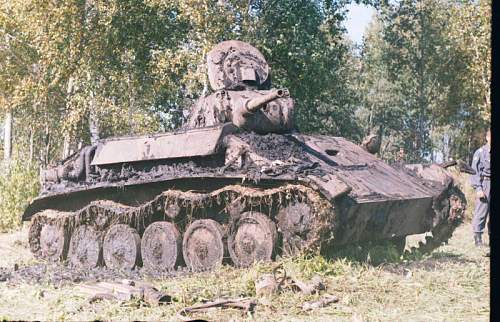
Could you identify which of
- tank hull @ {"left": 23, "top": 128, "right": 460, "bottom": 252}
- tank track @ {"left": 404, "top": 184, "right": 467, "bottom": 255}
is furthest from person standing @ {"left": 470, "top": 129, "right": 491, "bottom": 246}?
tank hull @ {"left": 23, "top": 128, "right": 460, "bottom": 252}

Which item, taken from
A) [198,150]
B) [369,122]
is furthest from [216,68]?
[369,122]

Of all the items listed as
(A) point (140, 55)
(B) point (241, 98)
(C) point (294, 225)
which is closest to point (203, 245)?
(C) point (294, 225)

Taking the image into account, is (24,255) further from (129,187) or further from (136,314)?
(136,314)

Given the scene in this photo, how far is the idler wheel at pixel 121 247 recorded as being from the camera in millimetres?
11938

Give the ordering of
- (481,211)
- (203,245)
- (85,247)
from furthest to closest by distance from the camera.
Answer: (481,211), (85,247), (203,245)

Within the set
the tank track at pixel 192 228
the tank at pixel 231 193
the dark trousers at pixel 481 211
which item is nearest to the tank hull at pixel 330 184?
the tank at pixel 231 193

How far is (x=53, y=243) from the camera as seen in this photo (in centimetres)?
1348

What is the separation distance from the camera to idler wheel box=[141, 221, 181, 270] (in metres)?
11.4

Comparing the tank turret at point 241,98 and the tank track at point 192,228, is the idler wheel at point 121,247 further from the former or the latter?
the tank turret at point 241,98

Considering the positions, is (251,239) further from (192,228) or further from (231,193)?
(192,228)

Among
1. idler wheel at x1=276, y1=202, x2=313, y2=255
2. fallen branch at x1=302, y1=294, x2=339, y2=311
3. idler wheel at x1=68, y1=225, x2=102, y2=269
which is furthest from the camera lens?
idler wheel at x1=68, y1=225, x2=102, y2=269

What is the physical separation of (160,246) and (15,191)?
28.8 ft

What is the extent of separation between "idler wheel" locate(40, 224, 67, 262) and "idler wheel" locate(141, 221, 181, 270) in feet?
7.39

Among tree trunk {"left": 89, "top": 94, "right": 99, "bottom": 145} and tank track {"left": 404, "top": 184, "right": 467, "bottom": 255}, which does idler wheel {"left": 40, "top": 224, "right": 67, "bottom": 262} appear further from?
tree trunk {"left": 89, "top": 94, "right": 99, "bottom": 145}
